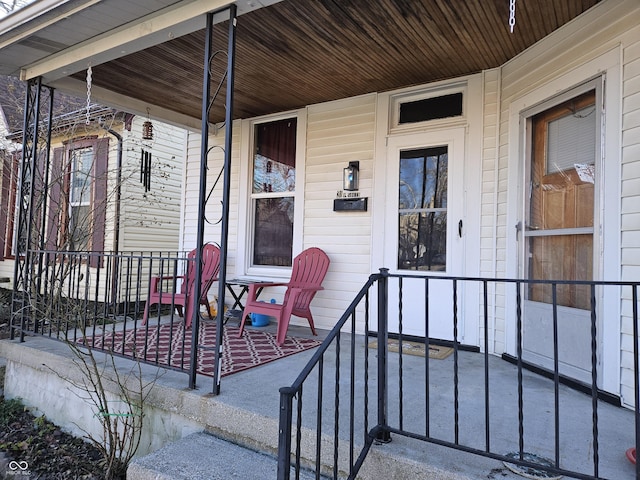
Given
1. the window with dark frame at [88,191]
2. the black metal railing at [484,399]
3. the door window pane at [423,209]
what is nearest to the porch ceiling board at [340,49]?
the door window pane at [423,209]

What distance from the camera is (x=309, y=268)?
14.4ft

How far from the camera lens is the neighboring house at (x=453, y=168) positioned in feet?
8.22

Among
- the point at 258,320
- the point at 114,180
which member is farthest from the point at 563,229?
the point at 114,180

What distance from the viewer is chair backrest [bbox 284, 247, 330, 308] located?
4.31 meters

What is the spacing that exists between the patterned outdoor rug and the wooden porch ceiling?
229 cm

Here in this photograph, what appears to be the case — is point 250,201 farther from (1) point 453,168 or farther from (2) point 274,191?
(1) point 453,168

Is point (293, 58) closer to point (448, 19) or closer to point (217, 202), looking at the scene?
point (448, 19)

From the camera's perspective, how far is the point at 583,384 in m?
2.58

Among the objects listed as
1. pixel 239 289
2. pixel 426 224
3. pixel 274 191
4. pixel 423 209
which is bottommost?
pixel 239 289

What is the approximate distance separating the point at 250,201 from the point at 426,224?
88.8 inches

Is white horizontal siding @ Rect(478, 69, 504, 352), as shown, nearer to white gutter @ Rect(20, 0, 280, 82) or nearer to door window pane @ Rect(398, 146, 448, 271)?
door window pane @ Rect(398, 146, 448, 271)

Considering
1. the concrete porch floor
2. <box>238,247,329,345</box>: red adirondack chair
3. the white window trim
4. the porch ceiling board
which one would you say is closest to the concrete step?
the concrete porch floor

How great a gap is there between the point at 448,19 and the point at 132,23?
7.17 ft

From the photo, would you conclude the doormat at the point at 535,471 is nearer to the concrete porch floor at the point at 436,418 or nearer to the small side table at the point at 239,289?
the concrete porch floor at the point at 436,418
